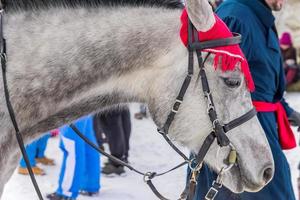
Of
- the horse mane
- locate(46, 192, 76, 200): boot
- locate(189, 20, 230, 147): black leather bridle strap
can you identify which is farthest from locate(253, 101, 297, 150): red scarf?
locate(46, 192, 76, 200): boot

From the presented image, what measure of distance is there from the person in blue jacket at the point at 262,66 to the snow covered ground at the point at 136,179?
2.75 metres

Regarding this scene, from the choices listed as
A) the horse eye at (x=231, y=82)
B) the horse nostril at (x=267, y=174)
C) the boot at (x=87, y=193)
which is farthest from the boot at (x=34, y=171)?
the horse eye at (x=231, y=82)

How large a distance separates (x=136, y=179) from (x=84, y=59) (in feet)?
14.5

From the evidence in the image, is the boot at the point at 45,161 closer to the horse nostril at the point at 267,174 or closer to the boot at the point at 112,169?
the boot at the point at 112,169

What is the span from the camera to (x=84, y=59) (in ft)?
9.55

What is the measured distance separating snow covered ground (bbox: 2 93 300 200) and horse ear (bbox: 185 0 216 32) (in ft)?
12.9

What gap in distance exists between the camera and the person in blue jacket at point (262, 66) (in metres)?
3.85

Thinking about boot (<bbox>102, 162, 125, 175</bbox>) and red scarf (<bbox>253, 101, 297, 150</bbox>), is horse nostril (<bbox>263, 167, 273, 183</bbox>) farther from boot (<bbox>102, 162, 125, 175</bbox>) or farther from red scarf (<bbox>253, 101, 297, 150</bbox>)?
boot (<bbox>102, 162, 125, 175</bbox>)

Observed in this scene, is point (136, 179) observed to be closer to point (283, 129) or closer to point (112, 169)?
point (112, 169)

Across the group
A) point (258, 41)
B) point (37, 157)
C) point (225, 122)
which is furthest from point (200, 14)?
point (37, 157)

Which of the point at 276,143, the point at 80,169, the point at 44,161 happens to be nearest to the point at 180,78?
the point at 276,143

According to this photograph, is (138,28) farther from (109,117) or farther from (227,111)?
(109,117)

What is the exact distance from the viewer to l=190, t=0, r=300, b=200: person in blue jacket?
385 cm

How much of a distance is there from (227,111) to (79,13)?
Result: 0.88 meters
